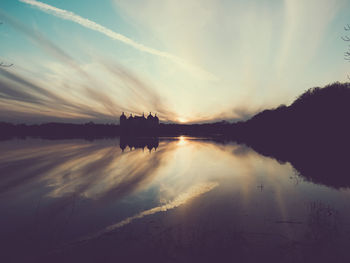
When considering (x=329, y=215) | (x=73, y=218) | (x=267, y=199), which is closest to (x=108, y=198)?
(x=73, y=218)

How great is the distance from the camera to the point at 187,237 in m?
10.0

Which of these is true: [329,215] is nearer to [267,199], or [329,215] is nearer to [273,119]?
[267,199]

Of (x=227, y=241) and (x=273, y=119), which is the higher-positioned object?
(x=273, y=119)

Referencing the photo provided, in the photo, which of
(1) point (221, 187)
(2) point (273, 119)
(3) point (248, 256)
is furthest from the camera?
(2) point (273, 119)

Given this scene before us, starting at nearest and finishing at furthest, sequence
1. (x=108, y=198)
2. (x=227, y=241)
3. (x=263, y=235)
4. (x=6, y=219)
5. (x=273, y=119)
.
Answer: (x=227, y=241) → (x=263, y=235) → (x=6, y=219) → (x=108, y=198) → (x=273, y=119)

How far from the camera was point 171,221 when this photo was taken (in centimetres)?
1187

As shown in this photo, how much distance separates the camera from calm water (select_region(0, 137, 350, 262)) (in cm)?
877

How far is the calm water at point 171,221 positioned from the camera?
877cm

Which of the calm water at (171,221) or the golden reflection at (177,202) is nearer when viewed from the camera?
the calm water at (171,221)

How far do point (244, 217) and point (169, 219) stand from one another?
4.49m

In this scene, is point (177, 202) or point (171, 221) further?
point (177, 202)

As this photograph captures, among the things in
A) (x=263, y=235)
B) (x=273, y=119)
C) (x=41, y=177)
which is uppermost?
(x=273, y=119)

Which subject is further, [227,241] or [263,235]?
[263,235]

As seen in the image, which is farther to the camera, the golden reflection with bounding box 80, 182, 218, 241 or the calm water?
the golden reflection with bounding box 80, 182, 218, 241
